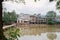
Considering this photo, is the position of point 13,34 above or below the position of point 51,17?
below

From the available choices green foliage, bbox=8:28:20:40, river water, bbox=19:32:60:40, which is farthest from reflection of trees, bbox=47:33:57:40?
green foliage, bbox=8:28:20:40

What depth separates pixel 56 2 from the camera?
3414mm

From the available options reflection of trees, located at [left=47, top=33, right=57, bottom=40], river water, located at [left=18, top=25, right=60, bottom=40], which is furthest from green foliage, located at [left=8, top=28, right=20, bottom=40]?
reflection of trees, located at [left=47, top=33, right=57, bottom=40]

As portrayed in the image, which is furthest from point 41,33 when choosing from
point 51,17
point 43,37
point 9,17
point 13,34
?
point 9,17

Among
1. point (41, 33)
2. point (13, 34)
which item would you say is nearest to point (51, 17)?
point (41, 33)

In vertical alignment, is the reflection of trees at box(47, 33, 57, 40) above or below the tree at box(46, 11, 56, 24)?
below

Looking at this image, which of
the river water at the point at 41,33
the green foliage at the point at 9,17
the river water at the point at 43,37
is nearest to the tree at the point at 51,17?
the river water at the point at 41,33

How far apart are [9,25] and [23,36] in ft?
0.93

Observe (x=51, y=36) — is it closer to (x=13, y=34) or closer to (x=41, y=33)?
(x=41, y=33)

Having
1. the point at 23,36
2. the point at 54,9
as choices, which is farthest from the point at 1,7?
the point at 54,9

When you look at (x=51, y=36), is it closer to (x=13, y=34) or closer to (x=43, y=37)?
(x=43, y=37)

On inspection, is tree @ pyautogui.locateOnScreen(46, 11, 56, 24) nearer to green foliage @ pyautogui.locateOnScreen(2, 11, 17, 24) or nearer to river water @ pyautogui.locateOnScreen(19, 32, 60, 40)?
river water @ pyautogui.locateOnScreen(19, 32, 60, 40)

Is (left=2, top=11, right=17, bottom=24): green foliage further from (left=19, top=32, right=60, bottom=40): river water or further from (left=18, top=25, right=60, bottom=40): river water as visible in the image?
(left=19, top=32, right=60, bottom=40): river water

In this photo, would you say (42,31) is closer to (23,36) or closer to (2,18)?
(23,36)
